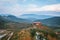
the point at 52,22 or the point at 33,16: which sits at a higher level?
the point at 33,16

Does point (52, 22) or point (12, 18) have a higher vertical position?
point (12, 18)

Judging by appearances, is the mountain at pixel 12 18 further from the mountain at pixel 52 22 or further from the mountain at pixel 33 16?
the mountain at pixel 52 22

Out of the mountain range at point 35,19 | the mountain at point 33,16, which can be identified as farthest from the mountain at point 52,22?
the mountain at point 33,16

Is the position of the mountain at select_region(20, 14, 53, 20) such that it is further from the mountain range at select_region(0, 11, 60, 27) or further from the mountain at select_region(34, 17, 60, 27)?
the mountain at select_region(34, 17, 60, 27)

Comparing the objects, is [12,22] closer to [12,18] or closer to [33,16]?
[12,18]

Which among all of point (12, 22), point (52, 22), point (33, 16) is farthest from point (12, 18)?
point (52, 22)

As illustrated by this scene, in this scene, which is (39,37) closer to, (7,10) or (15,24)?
(15,24)

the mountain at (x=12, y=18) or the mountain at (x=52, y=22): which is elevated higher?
the mountain at (x=12, y=18)

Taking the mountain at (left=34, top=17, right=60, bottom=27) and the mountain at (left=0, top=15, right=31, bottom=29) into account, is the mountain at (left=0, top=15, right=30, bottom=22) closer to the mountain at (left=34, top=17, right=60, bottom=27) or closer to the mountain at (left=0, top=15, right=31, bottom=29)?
the mountain at (left=0, top=15, right=31, bottom=29)

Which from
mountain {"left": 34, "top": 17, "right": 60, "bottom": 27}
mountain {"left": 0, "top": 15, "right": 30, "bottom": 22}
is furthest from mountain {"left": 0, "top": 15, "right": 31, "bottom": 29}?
mountain {"left": 34, "top": 17, "right": 60, "bottom": 27}

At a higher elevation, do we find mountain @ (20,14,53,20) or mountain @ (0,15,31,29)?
mountain @ (20,14,53,20)

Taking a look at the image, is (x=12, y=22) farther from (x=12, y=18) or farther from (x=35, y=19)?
(x=35, y=19)

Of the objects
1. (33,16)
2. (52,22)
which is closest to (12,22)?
(33,16)
